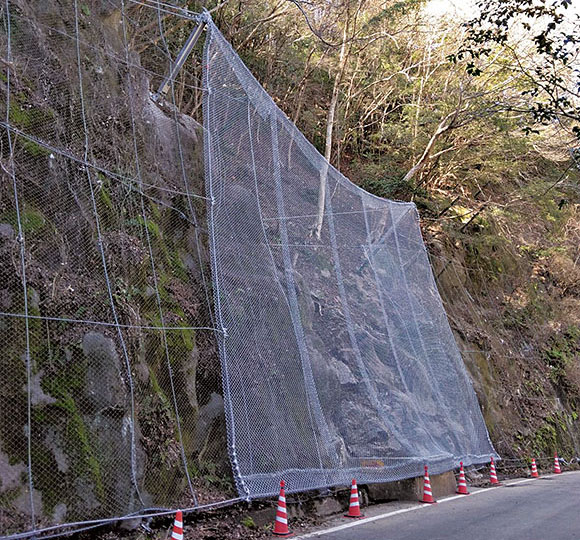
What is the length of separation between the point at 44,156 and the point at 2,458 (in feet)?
9.77

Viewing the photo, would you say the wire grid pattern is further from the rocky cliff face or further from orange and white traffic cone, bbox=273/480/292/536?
orange and white traffic cone, bbox=273/480/292/536

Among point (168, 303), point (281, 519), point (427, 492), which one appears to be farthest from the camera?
point (427, 492)

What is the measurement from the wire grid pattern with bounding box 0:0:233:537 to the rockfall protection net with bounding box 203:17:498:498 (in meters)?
0.51

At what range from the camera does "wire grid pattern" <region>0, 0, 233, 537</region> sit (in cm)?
460

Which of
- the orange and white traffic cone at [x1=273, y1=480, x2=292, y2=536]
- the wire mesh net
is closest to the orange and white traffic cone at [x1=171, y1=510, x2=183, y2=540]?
the wire mesh net

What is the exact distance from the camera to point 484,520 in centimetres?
739

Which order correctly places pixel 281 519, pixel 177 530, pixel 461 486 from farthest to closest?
pixel 461 486
pixel 281 519
pixel 177 530

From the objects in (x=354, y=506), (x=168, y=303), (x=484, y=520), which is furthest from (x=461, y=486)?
(x=168, y=303)

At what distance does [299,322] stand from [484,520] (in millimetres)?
3366

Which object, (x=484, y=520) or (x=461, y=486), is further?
(x=461, y=486)

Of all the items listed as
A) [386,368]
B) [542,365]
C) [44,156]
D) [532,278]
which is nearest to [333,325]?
[386,368]

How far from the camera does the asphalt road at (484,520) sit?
6375 millimetres

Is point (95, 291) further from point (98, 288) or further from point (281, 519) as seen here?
point (281, 519)

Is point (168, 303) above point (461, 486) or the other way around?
above
